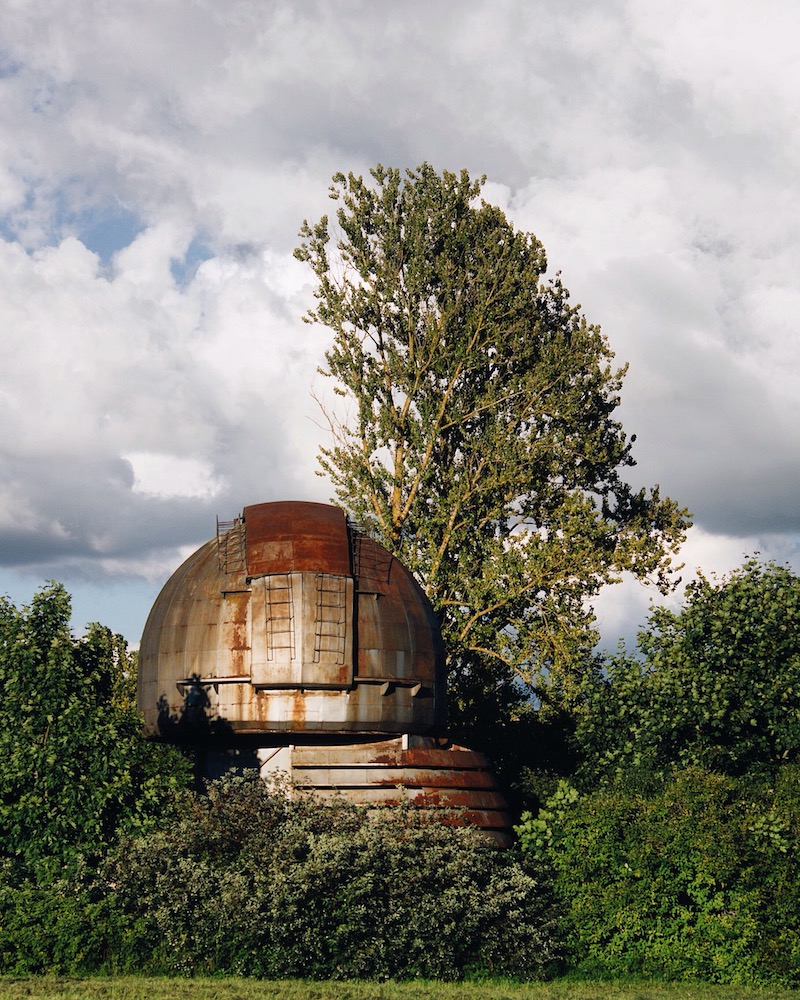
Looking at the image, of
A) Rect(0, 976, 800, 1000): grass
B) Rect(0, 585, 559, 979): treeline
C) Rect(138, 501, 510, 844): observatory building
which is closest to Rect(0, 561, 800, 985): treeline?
Rect(0, 585, 559, 979): treeline

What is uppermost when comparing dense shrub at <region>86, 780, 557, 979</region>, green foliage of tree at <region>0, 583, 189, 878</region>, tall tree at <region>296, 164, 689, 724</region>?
tall tree at <region>296, 164, 689, 724</region>

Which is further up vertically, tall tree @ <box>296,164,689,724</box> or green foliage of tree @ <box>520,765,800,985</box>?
tall tree @ <box>296,164,689,724</box>

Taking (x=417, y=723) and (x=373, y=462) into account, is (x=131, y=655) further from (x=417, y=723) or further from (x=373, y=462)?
(x=417, y=723)

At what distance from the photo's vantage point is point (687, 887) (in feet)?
83.0

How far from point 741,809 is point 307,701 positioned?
1014 centimetres

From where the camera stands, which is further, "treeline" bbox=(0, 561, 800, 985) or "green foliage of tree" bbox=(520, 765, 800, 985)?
"green foliage of tree" bbox=(520, 765, 800, 985)

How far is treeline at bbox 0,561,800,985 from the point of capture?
23.1 metres

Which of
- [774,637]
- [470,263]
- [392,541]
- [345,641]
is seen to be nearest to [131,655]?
[392,541]

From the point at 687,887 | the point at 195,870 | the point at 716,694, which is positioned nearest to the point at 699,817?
the point at 687,887

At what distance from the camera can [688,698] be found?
3198 centimetres

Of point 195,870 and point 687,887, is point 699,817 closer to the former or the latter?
point 687,887

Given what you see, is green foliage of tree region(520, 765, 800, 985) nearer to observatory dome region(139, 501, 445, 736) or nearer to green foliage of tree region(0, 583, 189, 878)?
observatory dome region(139, 501, 445, 736)

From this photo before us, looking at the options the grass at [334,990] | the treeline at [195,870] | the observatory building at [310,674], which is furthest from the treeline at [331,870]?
the observatory building at [310,674]

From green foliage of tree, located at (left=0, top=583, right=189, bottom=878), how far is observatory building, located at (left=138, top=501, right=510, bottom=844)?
6.36ft
